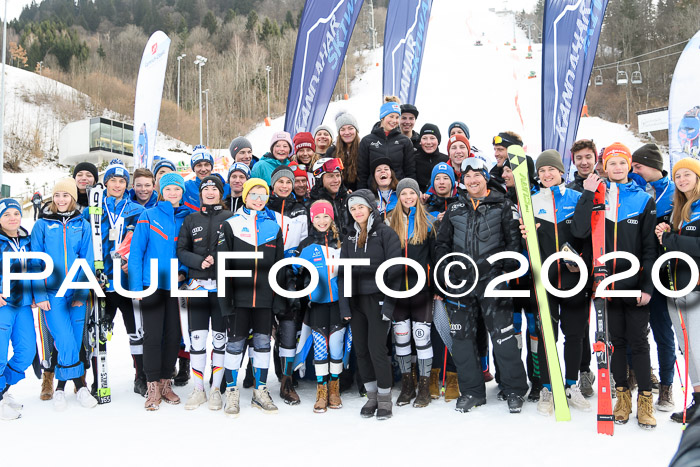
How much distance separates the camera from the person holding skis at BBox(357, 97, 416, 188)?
16.3 ft

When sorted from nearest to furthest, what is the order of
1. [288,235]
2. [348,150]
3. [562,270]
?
[562,270] → [288,235] → [348,150]

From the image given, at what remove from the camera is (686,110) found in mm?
5727

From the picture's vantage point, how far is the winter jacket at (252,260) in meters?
4.00

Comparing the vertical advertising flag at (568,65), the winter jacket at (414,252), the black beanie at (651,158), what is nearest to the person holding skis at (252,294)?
the winter jacket at (414,252)

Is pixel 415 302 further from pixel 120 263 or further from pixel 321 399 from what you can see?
pixel 120 263

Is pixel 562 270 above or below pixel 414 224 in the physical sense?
below

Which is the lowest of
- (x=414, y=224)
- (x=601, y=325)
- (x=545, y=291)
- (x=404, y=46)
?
(x=601, y=325)

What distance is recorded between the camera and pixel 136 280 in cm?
421

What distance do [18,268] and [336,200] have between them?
2556 millimetres

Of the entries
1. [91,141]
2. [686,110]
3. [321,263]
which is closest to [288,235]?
[321,263]

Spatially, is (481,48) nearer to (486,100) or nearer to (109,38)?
(486,100)

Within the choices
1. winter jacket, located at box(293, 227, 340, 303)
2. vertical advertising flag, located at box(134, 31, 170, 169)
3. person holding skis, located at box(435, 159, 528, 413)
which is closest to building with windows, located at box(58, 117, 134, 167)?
vertical advertising flag, located at box(134, 31, 170, 169)

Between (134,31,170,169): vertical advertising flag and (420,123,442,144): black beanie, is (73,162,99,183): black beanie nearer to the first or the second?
(134,31,170,169): vertical advertising flag

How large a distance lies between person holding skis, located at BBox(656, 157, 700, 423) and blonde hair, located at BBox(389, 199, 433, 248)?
1577mm
